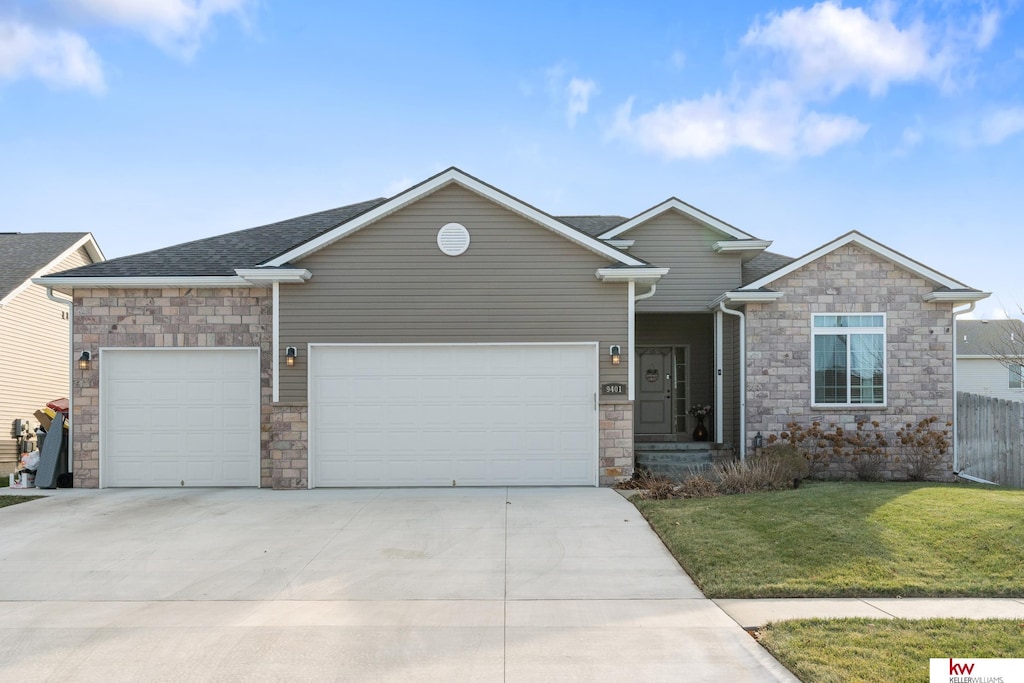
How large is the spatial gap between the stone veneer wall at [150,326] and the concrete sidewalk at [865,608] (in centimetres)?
874

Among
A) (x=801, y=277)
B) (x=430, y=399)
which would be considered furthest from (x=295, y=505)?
(x=801, y=277)

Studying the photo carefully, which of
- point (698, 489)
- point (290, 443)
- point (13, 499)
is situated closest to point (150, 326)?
point (290, 443)

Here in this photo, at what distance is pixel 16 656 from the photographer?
5.09 m

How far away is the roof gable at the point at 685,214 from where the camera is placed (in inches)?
587

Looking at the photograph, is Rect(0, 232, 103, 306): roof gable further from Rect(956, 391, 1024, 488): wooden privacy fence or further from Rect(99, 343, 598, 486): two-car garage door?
Rect(956, 391, 1024, 488): wooden privacy fence

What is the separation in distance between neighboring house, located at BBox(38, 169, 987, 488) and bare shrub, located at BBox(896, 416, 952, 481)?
456 mm

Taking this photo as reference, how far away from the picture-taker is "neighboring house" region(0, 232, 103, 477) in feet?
60.6

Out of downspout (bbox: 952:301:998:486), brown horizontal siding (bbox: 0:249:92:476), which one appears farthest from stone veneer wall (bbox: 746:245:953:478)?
brown horizontal siding (bbox: 0:249:92:476)

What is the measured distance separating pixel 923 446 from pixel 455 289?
8497mm

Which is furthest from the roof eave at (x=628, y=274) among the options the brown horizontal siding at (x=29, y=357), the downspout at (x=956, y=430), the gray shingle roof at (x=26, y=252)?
the gray shingle roof at (x=26, y=252)

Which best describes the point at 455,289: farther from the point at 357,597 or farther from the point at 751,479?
the point at 357,597

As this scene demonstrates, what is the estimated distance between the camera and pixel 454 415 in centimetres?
1203

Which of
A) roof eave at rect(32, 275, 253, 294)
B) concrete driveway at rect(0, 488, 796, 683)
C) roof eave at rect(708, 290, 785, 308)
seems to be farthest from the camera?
roof eave at rect(708, 290, 785, 308)

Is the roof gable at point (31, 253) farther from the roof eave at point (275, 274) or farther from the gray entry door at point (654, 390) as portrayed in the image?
the gray entry door at point (654, 390)
